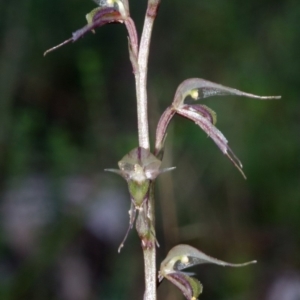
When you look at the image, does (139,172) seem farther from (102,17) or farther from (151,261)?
(102,17)

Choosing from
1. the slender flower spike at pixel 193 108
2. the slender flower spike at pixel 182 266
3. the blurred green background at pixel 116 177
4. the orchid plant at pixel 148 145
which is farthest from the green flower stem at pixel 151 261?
the blurred green background at pixel 116 177

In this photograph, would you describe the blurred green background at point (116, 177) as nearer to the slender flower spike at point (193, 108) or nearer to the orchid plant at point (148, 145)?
the orchid plant at point (148, 145)

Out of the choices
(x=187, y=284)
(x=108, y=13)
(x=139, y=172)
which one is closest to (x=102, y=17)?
(x=108, y=13)

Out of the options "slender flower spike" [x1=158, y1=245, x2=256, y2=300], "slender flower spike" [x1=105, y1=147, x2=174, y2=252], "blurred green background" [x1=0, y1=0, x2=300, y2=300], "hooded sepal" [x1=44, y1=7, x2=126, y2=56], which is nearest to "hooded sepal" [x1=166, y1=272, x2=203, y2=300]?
"slender flower spike" [x1=158, y1=245, x2=256, y2=300]

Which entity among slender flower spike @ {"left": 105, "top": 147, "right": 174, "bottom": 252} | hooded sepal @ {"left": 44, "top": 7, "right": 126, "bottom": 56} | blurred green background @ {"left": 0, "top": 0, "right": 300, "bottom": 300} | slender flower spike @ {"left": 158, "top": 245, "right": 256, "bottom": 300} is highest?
hooded sepal @ {"left": 44, "top": 7, "right": 126, "bottom": 56}

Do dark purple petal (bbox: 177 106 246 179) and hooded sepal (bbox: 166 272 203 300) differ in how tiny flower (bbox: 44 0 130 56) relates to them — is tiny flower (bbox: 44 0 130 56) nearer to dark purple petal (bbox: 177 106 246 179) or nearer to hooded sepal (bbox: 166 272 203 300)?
dark purple petal (bbox: 177 106 246 179)

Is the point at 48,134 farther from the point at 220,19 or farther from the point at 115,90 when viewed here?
the point at 220,19

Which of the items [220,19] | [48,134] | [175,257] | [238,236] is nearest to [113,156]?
[48,134]
